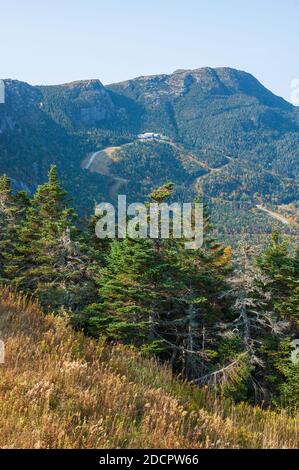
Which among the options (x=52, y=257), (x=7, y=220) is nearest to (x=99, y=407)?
(x=52, y=257)

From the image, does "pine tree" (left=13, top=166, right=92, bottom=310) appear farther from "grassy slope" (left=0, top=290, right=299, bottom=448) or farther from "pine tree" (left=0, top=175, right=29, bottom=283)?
"grassy slope" (left=0, top=290, right=299, bottom=448)

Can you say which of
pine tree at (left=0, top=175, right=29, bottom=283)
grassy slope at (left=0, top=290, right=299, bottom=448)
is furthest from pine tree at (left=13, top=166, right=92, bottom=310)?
grassy slope at (left=0, top=290, right=299, bottom=448)

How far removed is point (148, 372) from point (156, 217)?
12276mm

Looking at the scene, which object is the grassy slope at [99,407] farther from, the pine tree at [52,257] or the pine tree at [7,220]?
the pine tree at [7,220]

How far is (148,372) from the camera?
18.6 ft

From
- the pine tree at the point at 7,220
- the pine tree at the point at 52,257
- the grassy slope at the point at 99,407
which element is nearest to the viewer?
the grassy slope at the point at 99,407

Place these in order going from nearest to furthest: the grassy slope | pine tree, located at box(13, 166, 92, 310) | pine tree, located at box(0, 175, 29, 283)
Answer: the grassy slope → pine tree, located at box(13, 166, 92, 310) → pine tree, located at box(0, 175, 29, 283)

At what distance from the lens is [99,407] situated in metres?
4.10

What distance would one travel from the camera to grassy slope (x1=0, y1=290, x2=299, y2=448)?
352 cm

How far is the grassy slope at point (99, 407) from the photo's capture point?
352 cm

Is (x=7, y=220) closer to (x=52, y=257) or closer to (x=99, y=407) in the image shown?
(x=52, y=257)

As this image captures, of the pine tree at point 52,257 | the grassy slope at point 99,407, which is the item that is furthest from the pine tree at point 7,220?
the grassy slope at point 99,407

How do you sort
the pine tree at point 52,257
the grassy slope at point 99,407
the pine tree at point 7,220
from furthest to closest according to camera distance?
the pine tree at point 7,220 → the pine tree at point 52,257 → the grassy slope at point 99,407
